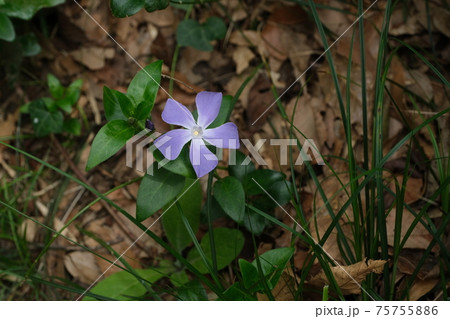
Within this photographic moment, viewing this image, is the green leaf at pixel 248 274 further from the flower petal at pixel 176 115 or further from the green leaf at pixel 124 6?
the green leaf at pixel 124 6

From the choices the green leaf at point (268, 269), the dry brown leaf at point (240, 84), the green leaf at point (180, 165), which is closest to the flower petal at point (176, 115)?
the green leaf at point (180, 165)

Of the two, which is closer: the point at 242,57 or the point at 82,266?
the point at 82,266

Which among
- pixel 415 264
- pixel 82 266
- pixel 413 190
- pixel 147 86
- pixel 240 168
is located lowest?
pixel 82 266

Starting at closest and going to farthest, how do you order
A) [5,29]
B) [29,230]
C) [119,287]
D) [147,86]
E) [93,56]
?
[147,86] < [119,287] < [5,29] < [29,230] < [93,56]

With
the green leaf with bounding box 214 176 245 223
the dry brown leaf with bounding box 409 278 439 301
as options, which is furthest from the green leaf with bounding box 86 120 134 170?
the dry brown leaf with bounding box 409 278 439 301

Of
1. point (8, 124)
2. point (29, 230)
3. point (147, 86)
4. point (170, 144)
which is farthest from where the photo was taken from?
point (8, 124)

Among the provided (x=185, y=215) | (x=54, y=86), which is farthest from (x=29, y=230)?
(x=185, y=215)

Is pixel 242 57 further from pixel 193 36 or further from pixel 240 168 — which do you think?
pixel 240 168
